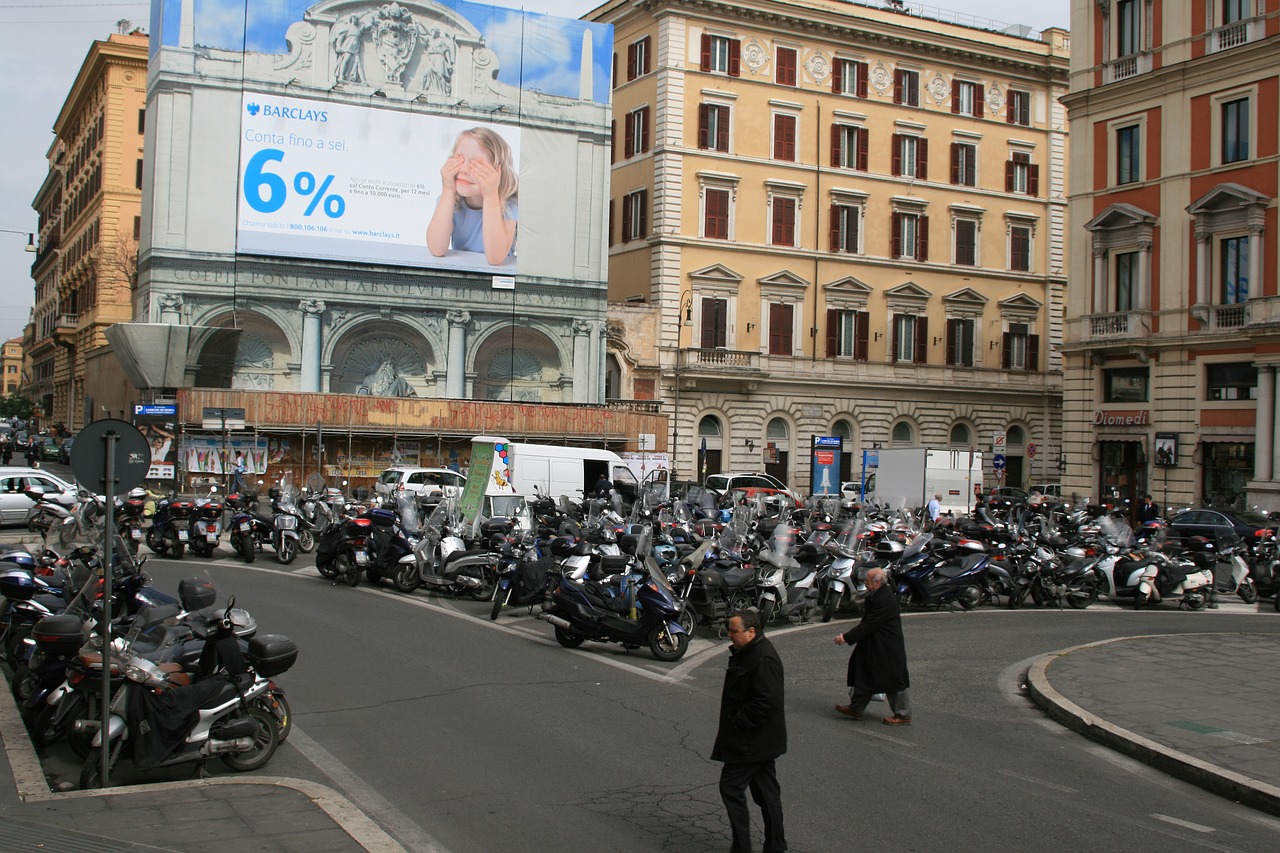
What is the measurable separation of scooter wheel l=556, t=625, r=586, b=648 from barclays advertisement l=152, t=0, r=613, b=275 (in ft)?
102

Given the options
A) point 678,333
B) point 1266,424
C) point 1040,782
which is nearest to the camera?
point 1040,782

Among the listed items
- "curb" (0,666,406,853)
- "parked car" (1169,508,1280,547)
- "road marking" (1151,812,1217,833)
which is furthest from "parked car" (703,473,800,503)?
"curb" (0,666,406,853)

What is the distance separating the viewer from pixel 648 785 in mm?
8141

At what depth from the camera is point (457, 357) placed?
45094mm

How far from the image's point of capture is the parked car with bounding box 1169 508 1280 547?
27391mm

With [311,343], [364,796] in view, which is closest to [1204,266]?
[311,343]

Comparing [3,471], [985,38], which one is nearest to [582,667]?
[3,471]

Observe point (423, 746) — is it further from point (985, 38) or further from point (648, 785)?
point (985, 38)

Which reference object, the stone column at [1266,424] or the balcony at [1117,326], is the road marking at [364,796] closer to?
the stone column at [1266,424]

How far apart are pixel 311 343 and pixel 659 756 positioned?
119ft

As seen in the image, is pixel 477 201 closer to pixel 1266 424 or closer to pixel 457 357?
pixel 457 357

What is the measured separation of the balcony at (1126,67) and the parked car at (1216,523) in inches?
694

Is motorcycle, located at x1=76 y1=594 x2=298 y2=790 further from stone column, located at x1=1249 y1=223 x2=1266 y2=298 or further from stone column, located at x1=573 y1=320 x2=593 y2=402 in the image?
stone column, located at x1=573 y1=320 x2=593 y2=402

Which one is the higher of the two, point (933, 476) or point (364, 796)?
point (933, 476)
